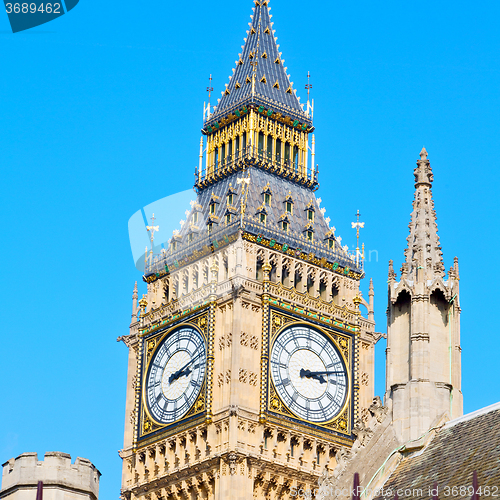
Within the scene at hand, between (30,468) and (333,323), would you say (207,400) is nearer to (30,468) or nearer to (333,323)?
(333,323)

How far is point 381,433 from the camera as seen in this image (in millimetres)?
43000

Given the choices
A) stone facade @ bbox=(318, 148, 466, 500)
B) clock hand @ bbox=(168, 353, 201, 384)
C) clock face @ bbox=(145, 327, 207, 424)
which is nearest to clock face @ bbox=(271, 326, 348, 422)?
clock face @ bbox=(145, 327, 207, 424)

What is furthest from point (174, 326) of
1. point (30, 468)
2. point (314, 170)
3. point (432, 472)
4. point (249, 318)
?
point (432, 472)

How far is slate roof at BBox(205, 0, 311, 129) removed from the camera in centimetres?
8188

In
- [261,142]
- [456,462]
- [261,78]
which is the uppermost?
[261,78]

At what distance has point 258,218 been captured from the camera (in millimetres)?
76250

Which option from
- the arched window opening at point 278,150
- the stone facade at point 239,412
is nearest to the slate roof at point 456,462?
the stone facade at point 239,412

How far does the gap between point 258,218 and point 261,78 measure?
31.0 ft

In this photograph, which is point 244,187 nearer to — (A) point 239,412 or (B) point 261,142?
(B) point 261,142

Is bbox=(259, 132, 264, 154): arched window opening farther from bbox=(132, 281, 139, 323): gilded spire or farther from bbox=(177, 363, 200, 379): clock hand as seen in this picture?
bbox=(177, 363, 200, 379): clock hand

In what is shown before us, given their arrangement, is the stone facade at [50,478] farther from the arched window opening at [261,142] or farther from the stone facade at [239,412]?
the arched window opening at [261,142]

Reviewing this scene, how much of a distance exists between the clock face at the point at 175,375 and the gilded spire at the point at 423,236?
1105 inches

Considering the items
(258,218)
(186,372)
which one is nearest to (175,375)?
(186,372)

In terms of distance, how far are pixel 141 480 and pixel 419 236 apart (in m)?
32.3
